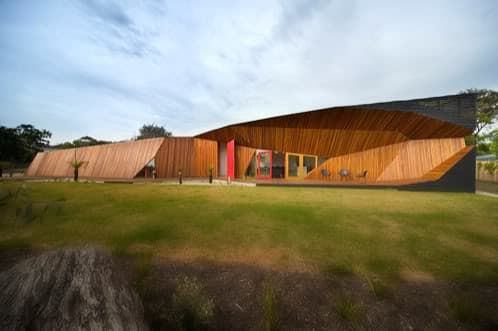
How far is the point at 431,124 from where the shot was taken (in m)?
10.2

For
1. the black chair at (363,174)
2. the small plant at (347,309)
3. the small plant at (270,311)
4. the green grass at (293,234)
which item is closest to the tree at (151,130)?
the green grass at (293,234)

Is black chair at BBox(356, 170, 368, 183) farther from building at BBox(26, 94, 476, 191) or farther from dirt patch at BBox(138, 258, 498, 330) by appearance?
dirt patch at BBox(138, 258, 498, 330)

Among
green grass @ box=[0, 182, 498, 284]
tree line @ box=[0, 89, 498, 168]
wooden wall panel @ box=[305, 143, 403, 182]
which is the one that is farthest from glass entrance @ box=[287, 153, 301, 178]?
tree line @ box=[0, 89, 498, 168]

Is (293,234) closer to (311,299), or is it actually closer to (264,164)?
(311,299)

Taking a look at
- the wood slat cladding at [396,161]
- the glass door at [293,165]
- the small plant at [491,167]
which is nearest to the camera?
the wood slat cladding at [396,161]

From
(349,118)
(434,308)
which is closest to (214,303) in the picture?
(434,308)

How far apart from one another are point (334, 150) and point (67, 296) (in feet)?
44.6

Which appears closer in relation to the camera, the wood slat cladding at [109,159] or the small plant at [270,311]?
the small plant at [270,311]

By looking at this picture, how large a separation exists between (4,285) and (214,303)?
1767 millimetres

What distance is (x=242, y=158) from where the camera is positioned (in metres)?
15.5

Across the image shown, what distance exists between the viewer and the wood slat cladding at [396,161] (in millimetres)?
10523

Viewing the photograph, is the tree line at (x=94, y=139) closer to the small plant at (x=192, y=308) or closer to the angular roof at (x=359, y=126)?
the angular roof at (x=359, y=126)

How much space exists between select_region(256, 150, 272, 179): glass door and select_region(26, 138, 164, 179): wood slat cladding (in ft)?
29.5

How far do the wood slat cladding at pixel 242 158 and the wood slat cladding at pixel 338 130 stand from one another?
0.61 meters
